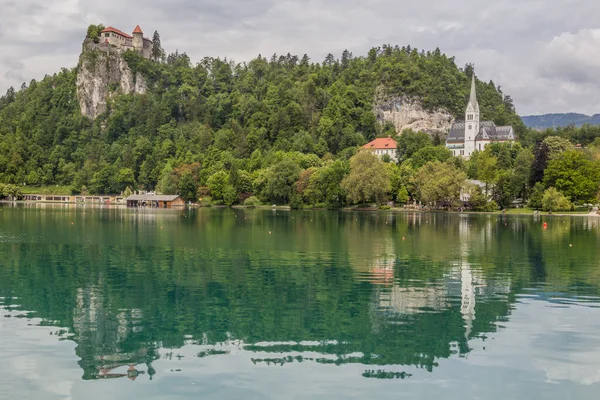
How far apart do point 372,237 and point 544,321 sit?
109ft

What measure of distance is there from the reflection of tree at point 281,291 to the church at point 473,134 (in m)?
120

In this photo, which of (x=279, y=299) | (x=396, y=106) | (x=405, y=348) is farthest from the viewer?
(x=396, y=106)

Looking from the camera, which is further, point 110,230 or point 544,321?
point 110,230

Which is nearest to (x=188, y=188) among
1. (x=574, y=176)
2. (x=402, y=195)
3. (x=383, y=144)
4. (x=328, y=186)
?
(x=328, y=186)

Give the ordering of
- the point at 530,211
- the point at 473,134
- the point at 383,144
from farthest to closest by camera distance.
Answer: the point at 473,134, the point at 383,144, the point at 530,211

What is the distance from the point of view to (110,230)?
205ft

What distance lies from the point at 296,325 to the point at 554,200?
89855mm

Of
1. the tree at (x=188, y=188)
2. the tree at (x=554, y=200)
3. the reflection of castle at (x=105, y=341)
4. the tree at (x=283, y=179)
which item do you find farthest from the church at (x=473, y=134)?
the reflection of castle at (x=105, y=341)

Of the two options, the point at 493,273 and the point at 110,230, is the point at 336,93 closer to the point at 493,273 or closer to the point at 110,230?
the point at 110,230

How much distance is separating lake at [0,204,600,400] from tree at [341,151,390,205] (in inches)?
2819

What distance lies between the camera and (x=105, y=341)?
2002 centimetres

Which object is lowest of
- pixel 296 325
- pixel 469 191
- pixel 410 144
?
pixel 296 325

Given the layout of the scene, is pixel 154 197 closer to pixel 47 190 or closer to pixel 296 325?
pixel 47 190


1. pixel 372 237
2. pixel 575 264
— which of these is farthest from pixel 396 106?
pixel 575 264
